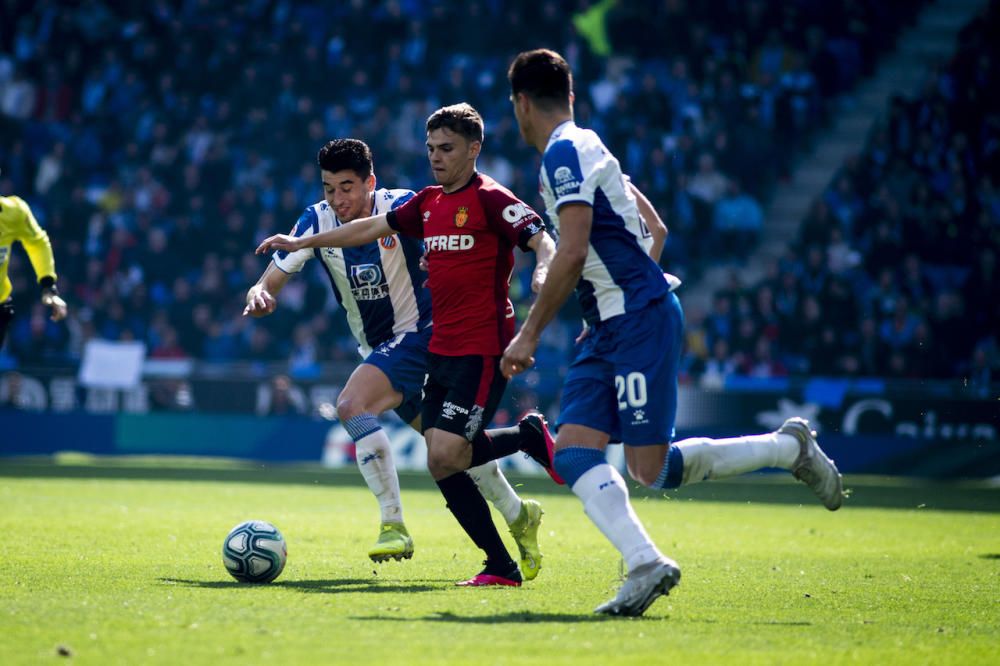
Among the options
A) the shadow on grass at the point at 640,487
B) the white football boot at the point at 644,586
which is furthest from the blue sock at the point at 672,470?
the shadow on grass at the point at 640,487

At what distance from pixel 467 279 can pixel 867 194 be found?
16.1 meters

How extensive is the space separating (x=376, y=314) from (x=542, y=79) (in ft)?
9.26

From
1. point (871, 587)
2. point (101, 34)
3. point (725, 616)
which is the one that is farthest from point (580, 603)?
point (101, 34)

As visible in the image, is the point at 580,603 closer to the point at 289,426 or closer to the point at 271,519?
the point at 271,519

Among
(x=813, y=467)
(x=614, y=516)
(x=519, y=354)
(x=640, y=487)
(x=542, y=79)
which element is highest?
(x=542, y=79)

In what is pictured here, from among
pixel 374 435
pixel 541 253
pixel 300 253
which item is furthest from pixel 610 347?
pixel 300 253

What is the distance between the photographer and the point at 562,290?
6.26m

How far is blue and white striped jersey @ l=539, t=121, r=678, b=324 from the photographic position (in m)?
6.43

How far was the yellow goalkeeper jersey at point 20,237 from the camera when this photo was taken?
37.2 ft

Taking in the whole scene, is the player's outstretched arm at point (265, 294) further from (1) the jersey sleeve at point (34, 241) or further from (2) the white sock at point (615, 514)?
(1) the jersey sleeve at point (34, 241)

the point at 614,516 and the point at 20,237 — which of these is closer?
the point at 614,516

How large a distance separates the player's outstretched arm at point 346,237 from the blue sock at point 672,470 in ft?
7.33

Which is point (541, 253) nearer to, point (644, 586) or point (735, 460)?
point (735, 460)

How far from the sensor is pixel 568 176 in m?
6.36
